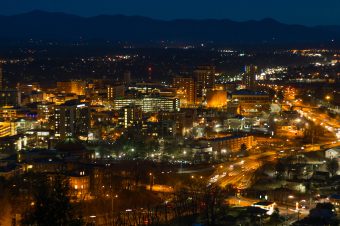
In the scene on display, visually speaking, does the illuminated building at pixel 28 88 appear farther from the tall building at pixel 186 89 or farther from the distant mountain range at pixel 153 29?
the distant mountain range at pixel 153 29

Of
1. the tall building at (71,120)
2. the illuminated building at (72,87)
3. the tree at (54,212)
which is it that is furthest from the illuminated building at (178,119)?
the tree at (54,212)

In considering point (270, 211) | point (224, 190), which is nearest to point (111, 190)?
point (224, 190)

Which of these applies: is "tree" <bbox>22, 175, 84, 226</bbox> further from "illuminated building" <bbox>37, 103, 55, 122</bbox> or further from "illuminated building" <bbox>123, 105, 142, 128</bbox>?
"illuminated building" <bbox>37, 103, 55, 122</bbox>

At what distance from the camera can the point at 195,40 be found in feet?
203

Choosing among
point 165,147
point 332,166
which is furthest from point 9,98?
point 332,166

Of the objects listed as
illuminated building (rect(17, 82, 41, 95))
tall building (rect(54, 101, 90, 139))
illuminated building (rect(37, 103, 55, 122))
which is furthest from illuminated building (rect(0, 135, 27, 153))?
illuminated building (rect(17, 82, 41, 95))

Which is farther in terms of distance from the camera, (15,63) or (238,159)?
(15,63)

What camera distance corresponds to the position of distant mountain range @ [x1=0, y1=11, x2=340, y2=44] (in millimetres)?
62312

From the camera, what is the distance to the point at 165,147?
14.1 meters

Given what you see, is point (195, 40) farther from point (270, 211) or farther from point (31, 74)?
point (270, 211)

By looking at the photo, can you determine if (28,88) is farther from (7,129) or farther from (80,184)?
(80,184)

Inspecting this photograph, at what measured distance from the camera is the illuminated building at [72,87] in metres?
24.6

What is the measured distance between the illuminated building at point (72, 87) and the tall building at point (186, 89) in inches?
125

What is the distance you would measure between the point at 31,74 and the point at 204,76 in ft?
32.8
